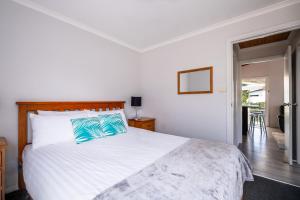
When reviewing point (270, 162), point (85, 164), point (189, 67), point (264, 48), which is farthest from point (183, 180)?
point (264, 48)

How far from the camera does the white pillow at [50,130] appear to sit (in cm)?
163

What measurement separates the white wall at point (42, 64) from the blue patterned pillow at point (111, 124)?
659 millimetres

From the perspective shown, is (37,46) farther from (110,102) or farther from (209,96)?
(209,96)

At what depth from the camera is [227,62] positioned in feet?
7.86

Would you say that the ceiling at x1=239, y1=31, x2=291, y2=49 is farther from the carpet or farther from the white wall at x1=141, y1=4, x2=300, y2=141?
the carpet

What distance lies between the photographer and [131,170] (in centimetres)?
107

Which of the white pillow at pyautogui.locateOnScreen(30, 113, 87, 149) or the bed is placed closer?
the bed

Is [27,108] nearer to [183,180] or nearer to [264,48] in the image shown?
[183,180]

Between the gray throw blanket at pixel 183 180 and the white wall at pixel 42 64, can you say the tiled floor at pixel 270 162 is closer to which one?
the gray throw blanket at pixel 183 180

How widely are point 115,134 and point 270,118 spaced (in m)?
6.47

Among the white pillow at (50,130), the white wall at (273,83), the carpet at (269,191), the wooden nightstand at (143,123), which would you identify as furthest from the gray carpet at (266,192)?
the white wall at (273,83)

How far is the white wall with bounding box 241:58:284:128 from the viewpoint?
5586 millimetres

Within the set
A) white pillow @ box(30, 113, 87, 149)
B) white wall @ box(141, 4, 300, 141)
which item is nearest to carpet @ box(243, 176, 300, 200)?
white wall @ box(141, 4, 300, 141)

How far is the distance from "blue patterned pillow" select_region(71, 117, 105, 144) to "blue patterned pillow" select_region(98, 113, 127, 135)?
83mm
